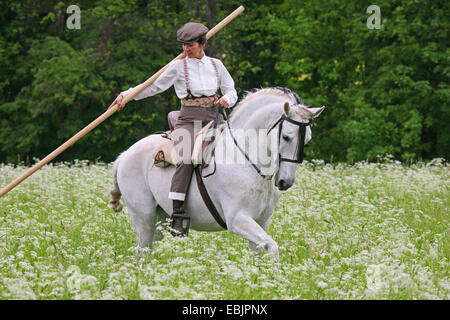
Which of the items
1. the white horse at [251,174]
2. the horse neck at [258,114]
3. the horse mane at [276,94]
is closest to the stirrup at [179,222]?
the white horse at [251,174]

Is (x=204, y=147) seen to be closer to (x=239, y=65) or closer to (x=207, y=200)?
(x=207, y=200)

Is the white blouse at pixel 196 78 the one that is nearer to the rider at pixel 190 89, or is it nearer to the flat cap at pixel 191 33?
the rider at pixel 190 89

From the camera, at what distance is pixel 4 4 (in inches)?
1185

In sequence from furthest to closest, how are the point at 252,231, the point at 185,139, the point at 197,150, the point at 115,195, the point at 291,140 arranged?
the point at 115,195
the point at 185,139
the point at 197,150
the point at 252,231
the point at 291,140

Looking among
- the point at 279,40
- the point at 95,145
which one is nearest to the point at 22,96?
the point at 95,145

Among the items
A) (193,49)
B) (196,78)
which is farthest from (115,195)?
(193,49)

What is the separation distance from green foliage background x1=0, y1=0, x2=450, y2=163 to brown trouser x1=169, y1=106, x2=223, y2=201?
17.5 m

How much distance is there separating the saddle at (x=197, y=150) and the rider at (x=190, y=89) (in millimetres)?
94

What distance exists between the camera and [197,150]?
6883 millimetres

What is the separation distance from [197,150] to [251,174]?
666 millimetres

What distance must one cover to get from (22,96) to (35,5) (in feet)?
13.4

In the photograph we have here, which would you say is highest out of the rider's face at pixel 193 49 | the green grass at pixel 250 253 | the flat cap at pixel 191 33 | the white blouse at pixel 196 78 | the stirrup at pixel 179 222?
the flat cap at pixel 191 33

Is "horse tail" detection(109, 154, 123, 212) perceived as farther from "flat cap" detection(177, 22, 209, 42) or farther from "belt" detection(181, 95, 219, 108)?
"flat cap" detection(177, 22, 209, 42)

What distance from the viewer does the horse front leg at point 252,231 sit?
6203 mm
